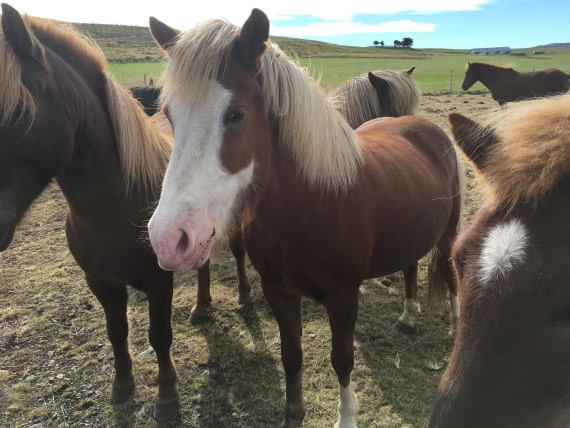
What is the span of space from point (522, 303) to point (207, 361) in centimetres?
273

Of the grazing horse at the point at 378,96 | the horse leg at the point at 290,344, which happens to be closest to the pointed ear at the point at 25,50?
the horse leg at the point at 290,344

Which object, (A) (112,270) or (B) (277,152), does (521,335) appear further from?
(A) (112,270)

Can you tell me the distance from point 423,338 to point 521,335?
2535 mm

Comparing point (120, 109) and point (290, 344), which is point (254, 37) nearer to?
point (120, 109)

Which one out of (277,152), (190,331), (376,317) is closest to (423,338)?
(376,317)

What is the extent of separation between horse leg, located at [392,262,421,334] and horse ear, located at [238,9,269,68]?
2571 millimetres

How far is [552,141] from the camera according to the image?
1.15m

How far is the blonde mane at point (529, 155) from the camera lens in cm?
112

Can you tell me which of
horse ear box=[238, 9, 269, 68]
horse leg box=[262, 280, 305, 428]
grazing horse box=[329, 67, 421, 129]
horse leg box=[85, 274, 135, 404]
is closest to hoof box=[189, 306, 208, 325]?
horse leg box=[85, 274, 135, 404]

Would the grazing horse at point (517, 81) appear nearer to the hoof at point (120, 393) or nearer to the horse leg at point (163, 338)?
the horse leg at point (163, 338)

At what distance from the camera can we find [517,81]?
7.73m

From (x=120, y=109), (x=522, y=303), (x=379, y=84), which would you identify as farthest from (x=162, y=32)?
(x=379, y=84)

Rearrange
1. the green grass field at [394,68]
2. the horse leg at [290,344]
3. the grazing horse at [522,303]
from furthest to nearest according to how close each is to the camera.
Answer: the green grass field at [394,68], the horse leg at [290,344], the grazing horse at [522,303]

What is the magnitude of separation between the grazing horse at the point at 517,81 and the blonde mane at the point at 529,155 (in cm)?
700
